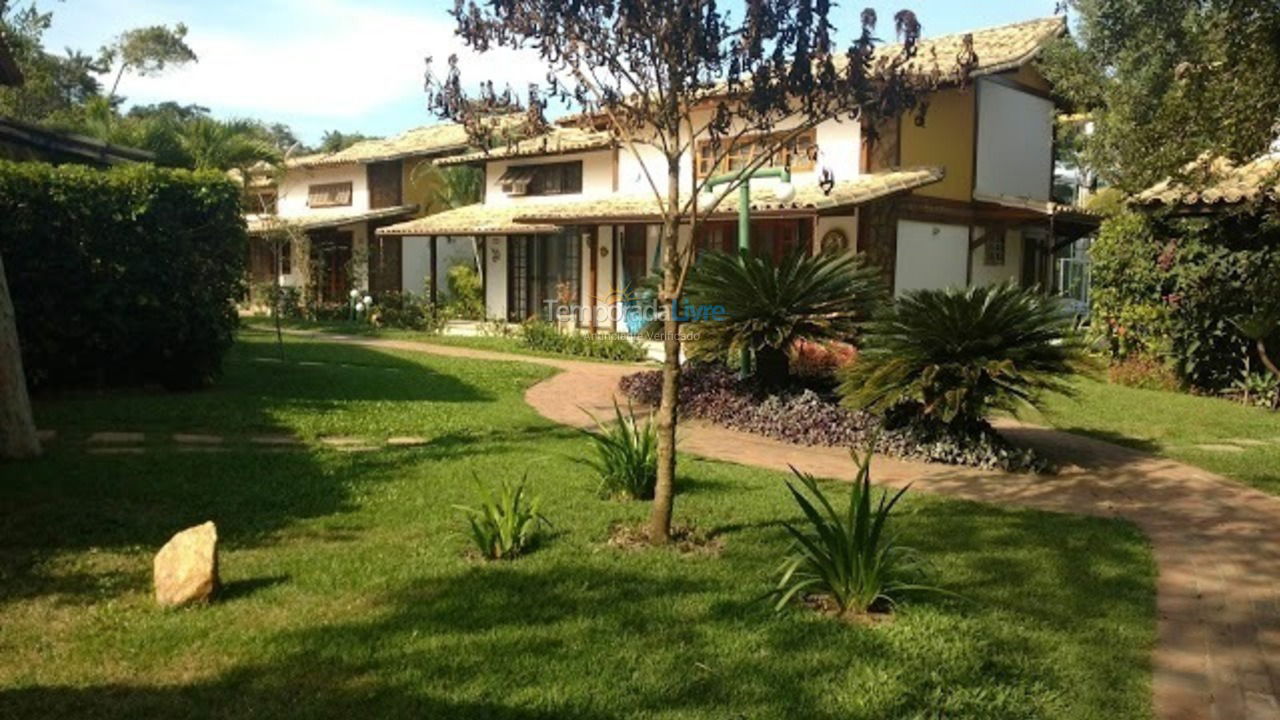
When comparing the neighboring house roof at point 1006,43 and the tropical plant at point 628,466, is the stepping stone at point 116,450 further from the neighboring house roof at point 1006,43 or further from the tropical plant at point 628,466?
the neighboring house roof at point 1006,43

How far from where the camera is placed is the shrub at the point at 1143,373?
13.5 metres

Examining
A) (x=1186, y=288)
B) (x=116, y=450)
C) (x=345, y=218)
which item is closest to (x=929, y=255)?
(x=1186, y=288)

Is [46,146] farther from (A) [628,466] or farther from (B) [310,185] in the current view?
(B) [310,185]

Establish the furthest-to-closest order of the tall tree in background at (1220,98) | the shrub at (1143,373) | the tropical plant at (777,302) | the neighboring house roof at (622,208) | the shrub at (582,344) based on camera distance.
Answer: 1. the shrub at (582,344)
2. the neighboring house roof at (622,208)
3. the shrub at (1143,373)
4. the tropical plant at (777,302)
5. the tall tree in background at (1220,98)

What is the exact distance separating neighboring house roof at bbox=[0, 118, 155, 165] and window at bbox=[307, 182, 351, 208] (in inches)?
754

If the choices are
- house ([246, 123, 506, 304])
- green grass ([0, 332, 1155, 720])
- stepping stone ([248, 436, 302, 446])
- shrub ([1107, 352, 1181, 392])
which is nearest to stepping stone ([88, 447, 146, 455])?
green grass ([0, 332, 1155, 720])

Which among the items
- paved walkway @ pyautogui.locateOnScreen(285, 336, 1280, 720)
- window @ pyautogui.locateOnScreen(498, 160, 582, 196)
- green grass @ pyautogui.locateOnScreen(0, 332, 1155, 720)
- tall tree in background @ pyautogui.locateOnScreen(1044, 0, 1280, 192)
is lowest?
paved walkway @ pyautogui.locateOnScreen(285, 336, 1280, 720)

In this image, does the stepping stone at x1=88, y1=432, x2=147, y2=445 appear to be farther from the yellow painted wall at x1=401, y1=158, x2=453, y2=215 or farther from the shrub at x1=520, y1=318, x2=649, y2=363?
the yellow painted wall at x1=401, y1=158, x2=453, y2=215

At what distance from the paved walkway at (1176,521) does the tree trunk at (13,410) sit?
193 inches

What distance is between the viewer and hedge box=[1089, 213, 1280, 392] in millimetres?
12570

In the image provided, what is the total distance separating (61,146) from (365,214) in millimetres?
16800

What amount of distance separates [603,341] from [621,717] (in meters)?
14.1

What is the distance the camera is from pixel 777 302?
32.8ft

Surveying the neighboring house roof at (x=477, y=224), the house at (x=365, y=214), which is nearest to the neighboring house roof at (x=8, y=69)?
the neighboring house roof at (x=477, y=224)
